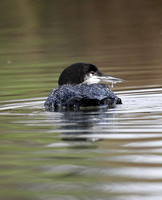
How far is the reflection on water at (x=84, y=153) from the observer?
505 cm

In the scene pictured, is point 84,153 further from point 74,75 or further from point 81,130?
point 74,75

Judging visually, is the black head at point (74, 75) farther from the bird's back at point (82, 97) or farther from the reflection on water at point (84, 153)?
the reflection on water at point (84, 153)

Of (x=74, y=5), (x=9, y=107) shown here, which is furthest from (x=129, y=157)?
(x=74, y=5)

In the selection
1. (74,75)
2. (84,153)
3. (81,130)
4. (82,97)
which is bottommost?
(84,153)

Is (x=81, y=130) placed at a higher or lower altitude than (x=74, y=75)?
lower

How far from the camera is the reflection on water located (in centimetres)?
Result: 505

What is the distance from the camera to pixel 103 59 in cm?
1569

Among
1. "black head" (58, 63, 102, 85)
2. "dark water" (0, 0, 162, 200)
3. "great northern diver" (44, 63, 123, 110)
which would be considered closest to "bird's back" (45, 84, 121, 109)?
"great northern diver" (44, 63, 123, 110)

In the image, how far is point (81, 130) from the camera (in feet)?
24.2

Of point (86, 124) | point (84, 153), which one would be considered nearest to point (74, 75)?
point (86, 124)

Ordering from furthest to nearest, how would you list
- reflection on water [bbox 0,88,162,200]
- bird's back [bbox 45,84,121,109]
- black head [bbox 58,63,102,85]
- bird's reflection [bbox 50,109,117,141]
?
black head [bbox 58,63,102,85] < bird's back [bbox 45,84,121,109] < bird's reflection [bbox 50,109,117,141] < reflection on water [bbox 0,88,162,200]

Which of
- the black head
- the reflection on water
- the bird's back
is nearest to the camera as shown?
the reflection on water

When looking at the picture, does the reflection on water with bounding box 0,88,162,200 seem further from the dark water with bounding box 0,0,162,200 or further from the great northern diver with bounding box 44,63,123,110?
the great northern diver with bounding box 44,63,123,110

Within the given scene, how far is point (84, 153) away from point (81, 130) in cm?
118
